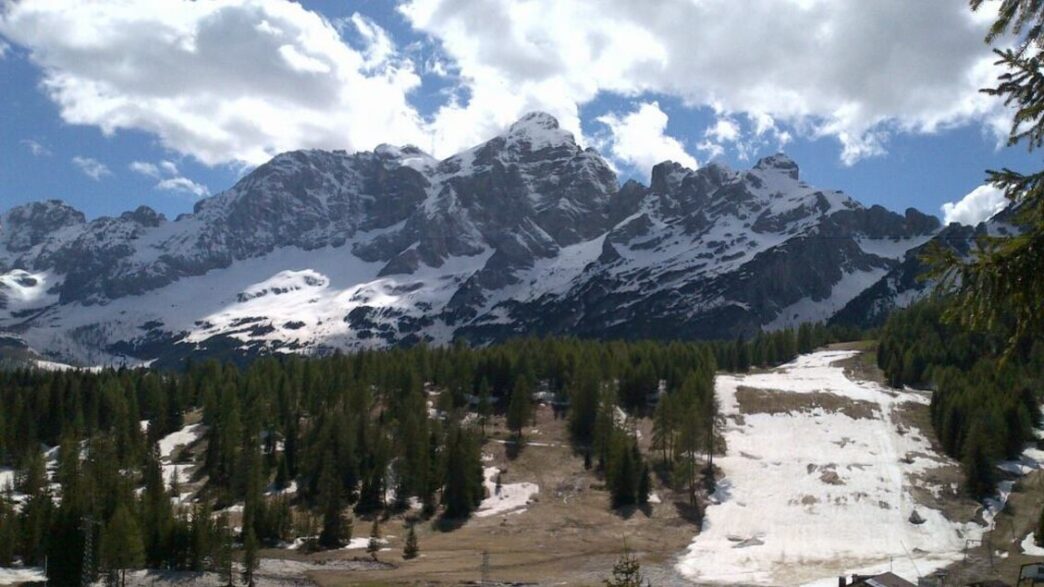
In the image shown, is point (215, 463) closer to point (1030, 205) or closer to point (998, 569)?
point (998, 569)

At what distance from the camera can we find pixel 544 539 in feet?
294

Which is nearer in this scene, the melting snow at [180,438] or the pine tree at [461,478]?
the pine tree at [461,478]

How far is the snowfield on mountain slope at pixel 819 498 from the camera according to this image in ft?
272

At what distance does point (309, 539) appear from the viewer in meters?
89.4

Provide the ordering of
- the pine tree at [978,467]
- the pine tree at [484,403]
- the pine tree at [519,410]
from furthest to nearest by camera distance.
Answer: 1. the pine tree at [484,403]
2. the pine tree at [519,410]
3. the pine tree at [978,467]

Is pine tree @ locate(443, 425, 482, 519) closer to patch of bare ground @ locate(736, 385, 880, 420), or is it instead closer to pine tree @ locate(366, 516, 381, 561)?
pine tree @ locate(366, 516, 381, 561)

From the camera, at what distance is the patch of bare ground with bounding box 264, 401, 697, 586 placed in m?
74.9

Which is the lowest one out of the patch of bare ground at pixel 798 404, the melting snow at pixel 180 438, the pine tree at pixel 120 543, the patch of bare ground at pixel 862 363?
the pine tree at pixel 120 543

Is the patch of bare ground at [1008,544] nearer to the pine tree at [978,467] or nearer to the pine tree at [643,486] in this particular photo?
the pine tree at [978,467]

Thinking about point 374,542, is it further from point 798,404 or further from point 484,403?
point 798,404

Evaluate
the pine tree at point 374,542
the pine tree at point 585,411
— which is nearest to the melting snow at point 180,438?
the pine tree at point 374,542

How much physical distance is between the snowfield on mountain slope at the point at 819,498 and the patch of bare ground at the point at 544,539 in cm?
408

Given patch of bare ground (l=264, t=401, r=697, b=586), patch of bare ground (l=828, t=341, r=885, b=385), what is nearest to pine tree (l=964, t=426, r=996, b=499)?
patch of bare ground (l=264, t=401, r=697, b=586)

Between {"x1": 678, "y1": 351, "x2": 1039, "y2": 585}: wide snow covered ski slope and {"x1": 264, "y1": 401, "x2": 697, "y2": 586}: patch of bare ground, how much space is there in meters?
4.09
